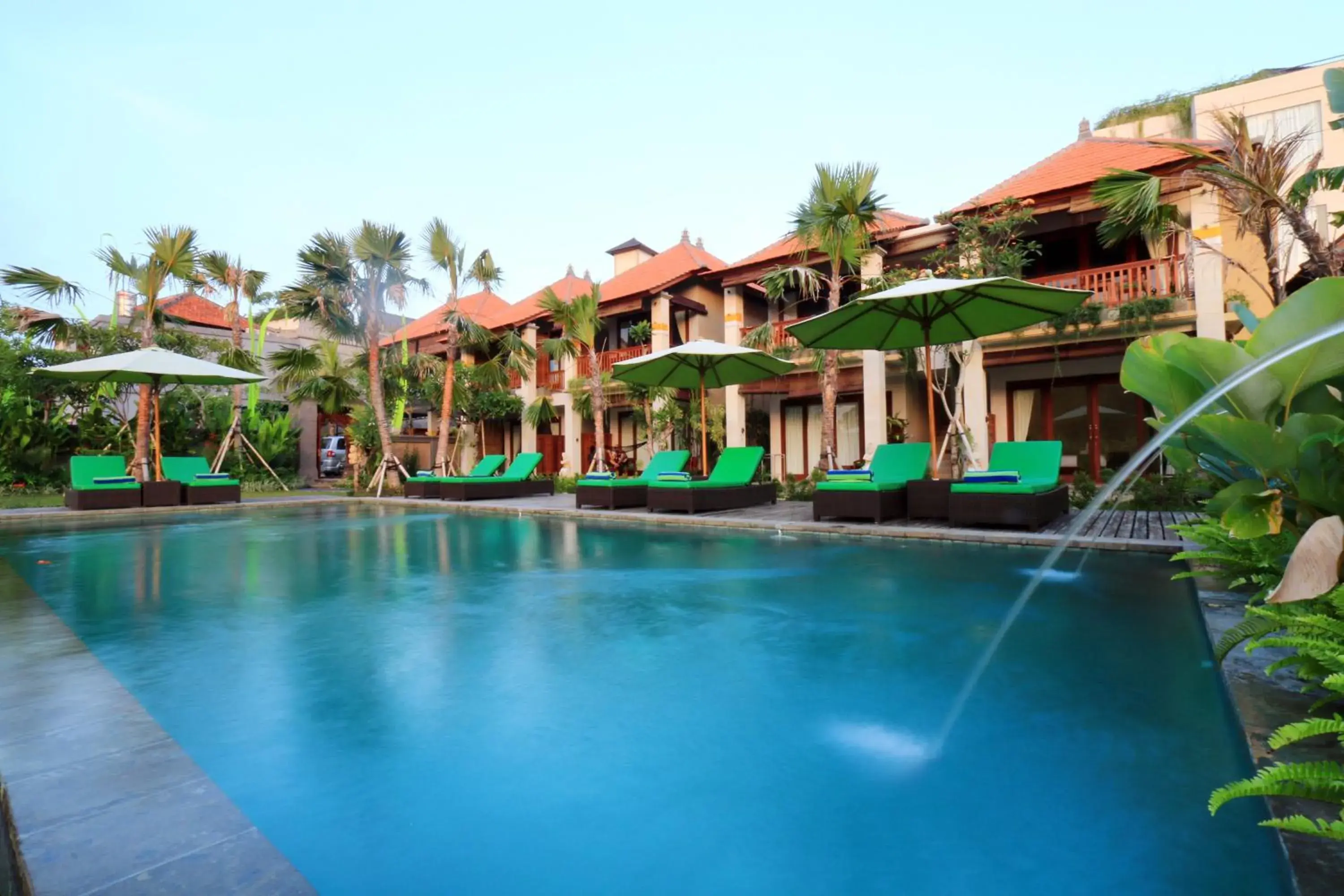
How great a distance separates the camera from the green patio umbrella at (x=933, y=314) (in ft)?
26.5

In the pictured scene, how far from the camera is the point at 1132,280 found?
13.0m

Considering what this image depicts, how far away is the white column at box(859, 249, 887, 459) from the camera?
1547cm

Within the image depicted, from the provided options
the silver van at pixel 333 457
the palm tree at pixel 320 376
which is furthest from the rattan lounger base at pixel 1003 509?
the silver van at pixel 333 457

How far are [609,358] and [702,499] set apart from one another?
10749 mm

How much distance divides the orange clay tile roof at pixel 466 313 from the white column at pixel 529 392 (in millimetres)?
4094

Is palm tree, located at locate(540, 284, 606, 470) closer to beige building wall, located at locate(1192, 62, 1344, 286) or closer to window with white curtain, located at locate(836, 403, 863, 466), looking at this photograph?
window with white curtain, located at locate(836, 403, 863, 466)

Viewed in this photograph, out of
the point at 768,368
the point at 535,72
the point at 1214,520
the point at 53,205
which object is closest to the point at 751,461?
the point at 768,368

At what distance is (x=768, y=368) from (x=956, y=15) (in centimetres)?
755

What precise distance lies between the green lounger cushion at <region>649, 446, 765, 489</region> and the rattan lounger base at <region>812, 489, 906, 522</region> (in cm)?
217

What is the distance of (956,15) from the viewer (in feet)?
42.0

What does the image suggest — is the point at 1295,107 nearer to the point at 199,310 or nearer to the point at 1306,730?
the point at 1306,730

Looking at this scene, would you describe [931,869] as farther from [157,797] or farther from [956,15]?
[956,15]

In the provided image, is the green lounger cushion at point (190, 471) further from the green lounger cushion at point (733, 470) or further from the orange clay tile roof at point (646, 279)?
the green lounger cushion at point (733, 470)

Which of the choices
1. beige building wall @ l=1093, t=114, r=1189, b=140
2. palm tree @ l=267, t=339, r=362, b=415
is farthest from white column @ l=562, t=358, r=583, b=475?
beige building wall @ l=1093, t=114, r=1189, b=140
